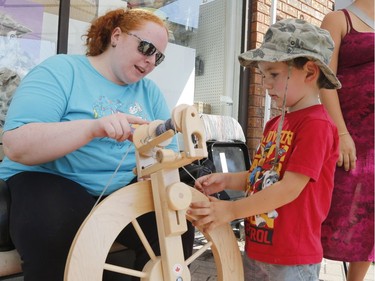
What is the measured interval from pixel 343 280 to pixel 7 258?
1719mm

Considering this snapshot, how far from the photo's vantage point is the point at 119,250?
98 cm

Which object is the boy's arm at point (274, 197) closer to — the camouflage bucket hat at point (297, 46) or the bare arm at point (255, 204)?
the bare arm at point (255, 204)

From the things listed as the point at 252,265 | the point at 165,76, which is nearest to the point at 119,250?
the point at 252,265

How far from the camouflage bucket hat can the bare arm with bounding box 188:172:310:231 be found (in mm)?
309

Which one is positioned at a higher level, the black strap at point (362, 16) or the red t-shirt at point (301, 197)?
the black strap at point (362, 16)

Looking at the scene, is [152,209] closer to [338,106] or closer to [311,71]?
[311,71]

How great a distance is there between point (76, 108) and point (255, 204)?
525 millimetres

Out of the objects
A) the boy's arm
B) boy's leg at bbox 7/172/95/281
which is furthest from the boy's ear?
boy's leg at bbox 7/172/95/281

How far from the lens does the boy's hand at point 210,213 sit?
876 millimetres

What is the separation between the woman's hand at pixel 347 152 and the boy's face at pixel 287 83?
0.21 meters

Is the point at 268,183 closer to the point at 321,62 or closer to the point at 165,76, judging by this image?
the point at 321,62

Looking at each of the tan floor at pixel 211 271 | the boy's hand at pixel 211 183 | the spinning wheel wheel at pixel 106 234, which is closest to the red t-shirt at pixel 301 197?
the boy's hand at pixel 211 183

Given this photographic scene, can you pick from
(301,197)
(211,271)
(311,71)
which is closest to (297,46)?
(311,71)

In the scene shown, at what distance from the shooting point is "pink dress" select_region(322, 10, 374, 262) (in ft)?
3.72
